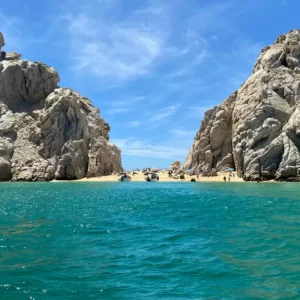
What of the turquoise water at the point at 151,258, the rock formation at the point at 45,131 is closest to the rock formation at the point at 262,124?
the rock formation at the point at 45,131

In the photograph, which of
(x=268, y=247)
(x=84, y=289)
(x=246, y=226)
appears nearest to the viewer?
(x=84, y=289)

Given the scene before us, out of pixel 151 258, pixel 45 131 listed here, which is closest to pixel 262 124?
pixel 45 131

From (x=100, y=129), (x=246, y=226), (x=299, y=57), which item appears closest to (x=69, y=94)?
(x=100, y=129)

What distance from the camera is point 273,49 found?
326 ft

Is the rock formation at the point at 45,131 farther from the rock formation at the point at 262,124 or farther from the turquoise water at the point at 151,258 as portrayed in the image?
the turquoise water at the point at 151,258

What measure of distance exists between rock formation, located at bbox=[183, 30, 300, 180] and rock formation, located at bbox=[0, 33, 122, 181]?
96.1 ft

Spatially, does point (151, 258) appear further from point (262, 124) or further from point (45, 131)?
point (45, 131)

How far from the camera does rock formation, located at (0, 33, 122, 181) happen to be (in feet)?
330

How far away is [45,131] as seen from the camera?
352 ft

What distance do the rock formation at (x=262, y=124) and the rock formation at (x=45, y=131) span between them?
2930cm

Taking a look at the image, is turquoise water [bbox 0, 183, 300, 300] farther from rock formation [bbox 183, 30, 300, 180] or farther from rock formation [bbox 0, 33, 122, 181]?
rock formation [bbox 0, 33, 122, 181]

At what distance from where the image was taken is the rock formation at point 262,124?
77.1m

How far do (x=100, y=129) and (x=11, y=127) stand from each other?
25.0 meters

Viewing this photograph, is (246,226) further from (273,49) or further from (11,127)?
(11,127)
